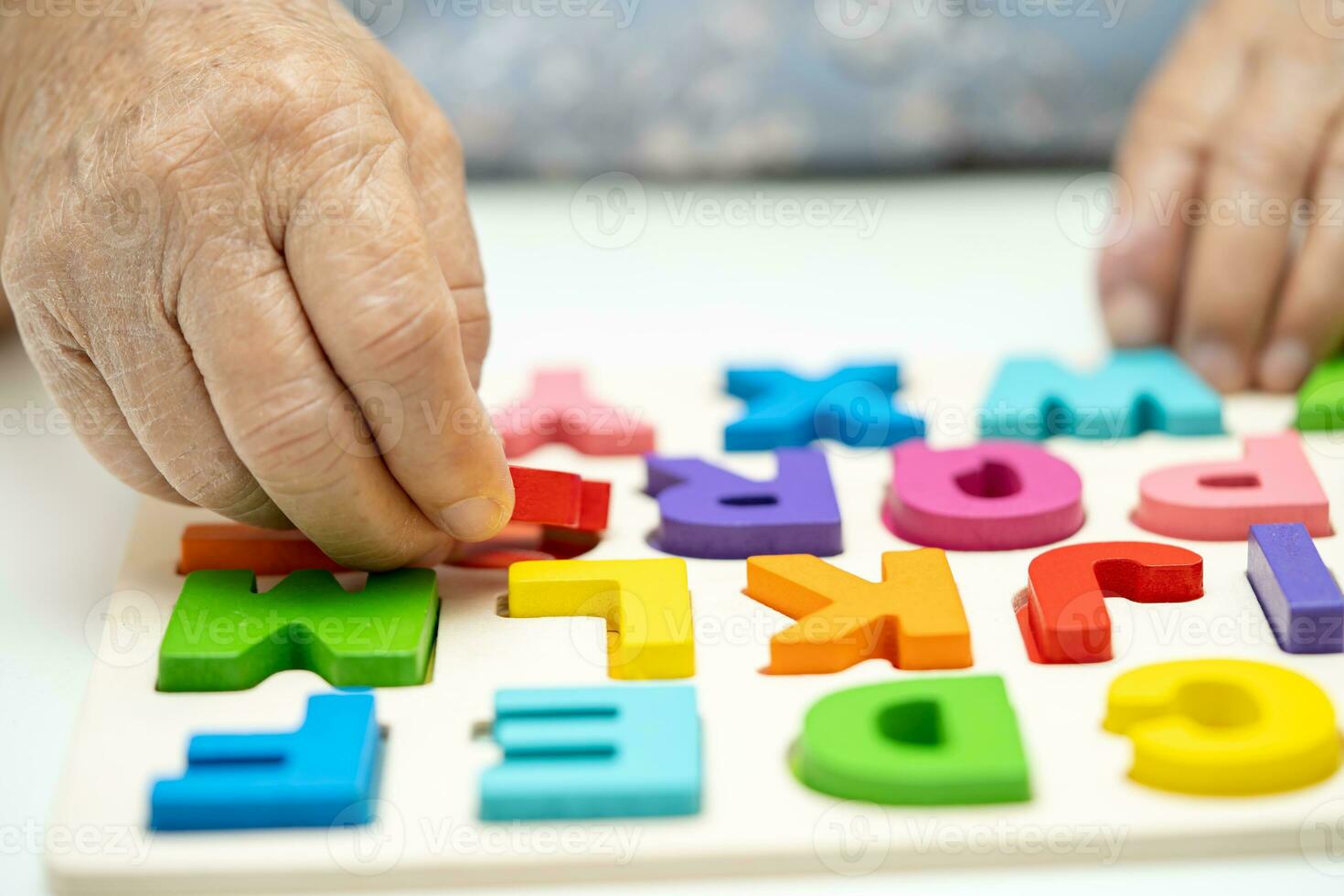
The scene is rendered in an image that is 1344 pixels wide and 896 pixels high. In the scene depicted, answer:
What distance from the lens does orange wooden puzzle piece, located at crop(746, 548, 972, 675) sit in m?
0.77

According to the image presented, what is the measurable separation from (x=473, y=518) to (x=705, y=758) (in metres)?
0.20

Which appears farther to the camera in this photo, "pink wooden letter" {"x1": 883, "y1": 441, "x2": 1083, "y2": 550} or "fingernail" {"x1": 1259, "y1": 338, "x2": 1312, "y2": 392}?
"fingernail" {"x1": 1259, "y1": 338, "x2": 1312, "y2": 392}

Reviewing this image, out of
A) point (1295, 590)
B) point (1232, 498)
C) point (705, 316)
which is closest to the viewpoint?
point (1295, 590)

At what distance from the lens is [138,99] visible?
0.82 meters

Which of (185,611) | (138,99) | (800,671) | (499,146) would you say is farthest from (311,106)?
(499,146)

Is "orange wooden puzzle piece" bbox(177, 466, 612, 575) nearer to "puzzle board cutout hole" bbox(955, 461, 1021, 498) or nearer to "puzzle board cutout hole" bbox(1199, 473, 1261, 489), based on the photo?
"puzzle board cutout hole" bbox(955, 461, 1021, 498)

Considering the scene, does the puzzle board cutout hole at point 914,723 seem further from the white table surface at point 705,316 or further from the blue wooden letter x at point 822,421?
the blue wooden letter x at point 822,421

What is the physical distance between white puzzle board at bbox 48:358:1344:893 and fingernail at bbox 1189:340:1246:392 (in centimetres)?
19

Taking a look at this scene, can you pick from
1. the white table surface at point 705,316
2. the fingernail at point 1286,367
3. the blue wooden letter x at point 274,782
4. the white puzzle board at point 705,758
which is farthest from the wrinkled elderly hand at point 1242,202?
the blue wooden letter x at point 274,782

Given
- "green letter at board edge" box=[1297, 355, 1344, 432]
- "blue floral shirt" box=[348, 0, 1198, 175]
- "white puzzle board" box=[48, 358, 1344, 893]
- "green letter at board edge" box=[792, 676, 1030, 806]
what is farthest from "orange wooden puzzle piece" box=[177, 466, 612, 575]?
"blue floral shirt" box=[348, 0, 1198, 175]

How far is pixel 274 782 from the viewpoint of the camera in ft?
2.20

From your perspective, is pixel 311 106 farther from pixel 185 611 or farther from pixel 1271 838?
pixel 1271 838

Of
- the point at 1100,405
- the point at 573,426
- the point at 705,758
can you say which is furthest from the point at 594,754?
the point at 1100,405

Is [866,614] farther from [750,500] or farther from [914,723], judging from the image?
[750,500]
